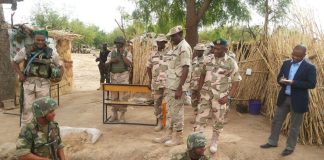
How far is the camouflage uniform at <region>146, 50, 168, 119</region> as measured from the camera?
254 inches

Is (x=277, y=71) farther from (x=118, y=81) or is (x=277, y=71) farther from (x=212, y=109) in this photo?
(x=118, y=81)

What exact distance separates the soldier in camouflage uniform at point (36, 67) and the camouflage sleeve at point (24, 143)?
93.2 inches

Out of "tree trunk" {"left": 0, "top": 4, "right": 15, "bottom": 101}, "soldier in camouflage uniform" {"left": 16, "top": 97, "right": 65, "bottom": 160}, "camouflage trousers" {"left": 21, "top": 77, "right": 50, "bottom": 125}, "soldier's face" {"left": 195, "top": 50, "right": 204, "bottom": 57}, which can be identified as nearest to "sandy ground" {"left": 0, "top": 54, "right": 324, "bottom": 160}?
"camouflage trousers" {"left": 21, "top": 77, "right": 50, "bottom": 125}

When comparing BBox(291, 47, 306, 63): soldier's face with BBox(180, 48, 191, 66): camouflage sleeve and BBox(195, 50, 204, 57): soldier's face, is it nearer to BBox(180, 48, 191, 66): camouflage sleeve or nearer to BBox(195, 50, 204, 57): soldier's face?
BBox(180, 48, 191, 66): camouflage sleeve

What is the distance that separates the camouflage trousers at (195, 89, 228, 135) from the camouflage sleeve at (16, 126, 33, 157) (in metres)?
2.65

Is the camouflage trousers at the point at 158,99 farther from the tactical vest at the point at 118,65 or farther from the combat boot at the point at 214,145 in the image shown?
the combat boot at the point at 214,145

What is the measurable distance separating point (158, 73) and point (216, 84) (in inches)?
64.4

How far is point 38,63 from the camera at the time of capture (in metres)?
5.87

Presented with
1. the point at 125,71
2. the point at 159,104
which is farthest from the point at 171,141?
the point at 125,71

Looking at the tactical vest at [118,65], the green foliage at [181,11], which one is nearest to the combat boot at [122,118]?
the tactical vest at [118,65]

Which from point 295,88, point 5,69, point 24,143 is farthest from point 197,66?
point 5,69

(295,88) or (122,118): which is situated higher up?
(295,88)

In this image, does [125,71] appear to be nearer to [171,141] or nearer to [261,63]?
[171,141]

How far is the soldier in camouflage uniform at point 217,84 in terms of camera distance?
5.36 metres
